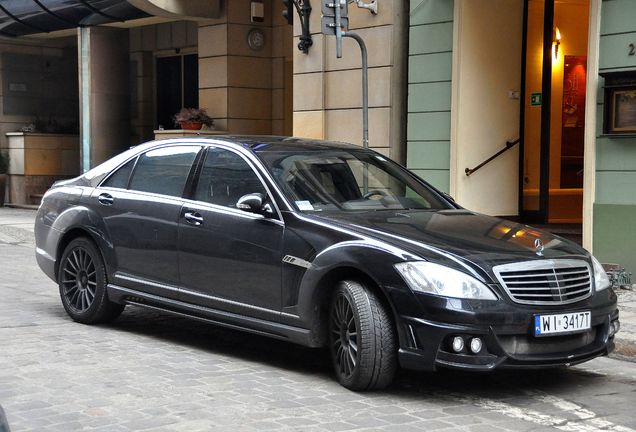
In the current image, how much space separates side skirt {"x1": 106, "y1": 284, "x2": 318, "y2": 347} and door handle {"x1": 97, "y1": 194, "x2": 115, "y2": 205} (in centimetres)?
69

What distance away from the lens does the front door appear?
23.1ft

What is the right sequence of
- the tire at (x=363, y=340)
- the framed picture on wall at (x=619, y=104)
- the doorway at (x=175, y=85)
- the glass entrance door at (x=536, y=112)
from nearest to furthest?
the tire at (x=363, y=340)
the framed picture on wall at (x=619, y=104)
the glass entrance door at (x=536, y=112)
the doorway at (x=175, y=85)

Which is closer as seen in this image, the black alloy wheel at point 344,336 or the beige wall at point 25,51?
the black alloy wheel at point 344,336

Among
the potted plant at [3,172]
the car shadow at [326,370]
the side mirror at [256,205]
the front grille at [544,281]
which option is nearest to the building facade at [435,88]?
the potted plant at [3,172]

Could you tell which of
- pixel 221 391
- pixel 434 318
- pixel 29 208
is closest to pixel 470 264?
pixel 434 318

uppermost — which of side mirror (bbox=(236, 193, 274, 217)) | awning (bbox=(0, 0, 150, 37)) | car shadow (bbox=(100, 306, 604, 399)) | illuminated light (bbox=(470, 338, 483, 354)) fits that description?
awning (bbox=(0, 0, 150, 37))

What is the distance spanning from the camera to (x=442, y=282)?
240 inches

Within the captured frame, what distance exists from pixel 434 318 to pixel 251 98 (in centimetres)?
1400

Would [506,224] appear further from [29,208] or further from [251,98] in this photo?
[29,208]

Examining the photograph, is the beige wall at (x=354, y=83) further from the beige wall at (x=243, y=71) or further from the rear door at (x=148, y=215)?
the rear door at (x=148, y=215)

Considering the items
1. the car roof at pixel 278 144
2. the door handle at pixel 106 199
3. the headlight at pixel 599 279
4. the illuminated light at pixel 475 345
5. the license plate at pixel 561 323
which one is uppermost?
the car roof at pixel 278 144

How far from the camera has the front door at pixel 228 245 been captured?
7.05m

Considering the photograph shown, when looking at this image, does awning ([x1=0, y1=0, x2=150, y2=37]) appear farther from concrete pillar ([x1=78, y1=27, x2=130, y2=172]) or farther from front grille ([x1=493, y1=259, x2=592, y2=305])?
front grille ([x1=493, y1=259, x2=592, y2=305])

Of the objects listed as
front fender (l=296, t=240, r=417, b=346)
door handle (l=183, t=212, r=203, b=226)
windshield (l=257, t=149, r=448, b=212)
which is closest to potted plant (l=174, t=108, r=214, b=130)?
windshield (l=257, t=149, r=448, b=212)
